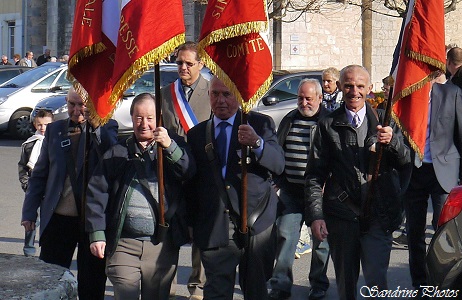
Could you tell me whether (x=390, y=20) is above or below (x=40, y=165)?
above

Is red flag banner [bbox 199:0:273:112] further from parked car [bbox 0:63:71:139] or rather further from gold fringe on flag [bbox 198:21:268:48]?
parked car [bbox 0:63:71:139]

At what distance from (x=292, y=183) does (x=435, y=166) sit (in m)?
1.20

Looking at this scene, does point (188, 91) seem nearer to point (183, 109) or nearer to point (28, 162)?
point (183, 109)

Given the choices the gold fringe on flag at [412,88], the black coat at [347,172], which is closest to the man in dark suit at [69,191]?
the black coat at [347,172]

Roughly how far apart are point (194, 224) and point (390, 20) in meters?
29.6

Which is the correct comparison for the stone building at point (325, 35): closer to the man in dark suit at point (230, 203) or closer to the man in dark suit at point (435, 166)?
the man in dark suit at point (435, 166)

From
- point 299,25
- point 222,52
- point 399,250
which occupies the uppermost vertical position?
point 299,25

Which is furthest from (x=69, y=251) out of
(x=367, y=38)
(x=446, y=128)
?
(x=367, y=38)

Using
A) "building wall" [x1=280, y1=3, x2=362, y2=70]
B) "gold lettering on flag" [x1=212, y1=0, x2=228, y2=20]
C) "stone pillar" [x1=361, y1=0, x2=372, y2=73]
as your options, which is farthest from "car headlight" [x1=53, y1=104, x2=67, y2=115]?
"stone pillar" [x1=361, y1=0, x2=372, y2=73]

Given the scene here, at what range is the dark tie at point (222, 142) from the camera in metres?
6.00

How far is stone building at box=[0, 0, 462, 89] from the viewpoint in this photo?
30.8 meters

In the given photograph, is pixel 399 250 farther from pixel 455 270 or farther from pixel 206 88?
pixel 455 270

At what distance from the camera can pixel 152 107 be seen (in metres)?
5.88

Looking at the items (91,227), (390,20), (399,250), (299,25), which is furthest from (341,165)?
(390,20)
